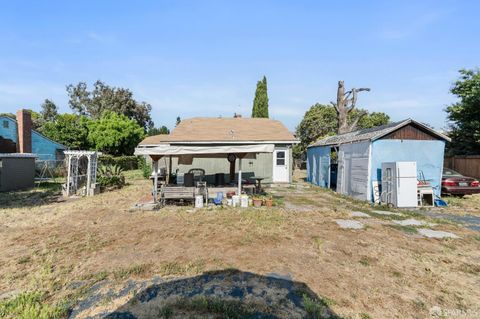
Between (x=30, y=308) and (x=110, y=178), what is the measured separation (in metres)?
13.6

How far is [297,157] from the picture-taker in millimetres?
36844

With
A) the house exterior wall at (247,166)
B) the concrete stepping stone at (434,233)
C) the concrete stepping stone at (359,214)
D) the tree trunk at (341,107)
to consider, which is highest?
the tree trunk at (341,107)

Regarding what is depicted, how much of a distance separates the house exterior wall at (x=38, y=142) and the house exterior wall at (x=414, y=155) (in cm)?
2676

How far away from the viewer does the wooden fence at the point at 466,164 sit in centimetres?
1811

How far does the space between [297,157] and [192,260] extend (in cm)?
3287

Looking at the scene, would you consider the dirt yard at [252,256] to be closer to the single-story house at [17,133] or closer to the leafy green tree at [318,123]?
the single-story house at [17,133]

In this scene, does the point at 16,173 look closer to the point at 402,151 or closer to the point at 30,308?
the point at 30,308

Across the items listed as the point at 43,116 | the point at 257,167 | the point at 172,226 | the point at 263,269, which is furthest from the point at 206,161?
the point at 43,116

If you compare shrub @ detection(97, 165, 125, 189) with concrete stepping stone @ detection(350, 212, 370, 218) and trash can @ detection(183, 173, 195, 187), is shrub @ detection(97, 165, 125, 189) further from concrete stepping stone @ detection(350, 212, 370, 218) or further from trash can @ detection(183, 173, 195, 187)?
concrete stepping stone @ detection(350, 212, 370, 218)

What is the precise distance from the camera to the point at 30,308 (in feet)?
12.0

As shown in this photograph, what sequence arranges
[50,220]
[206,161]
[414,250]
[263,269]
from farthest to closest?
1. [206,161]
2. [50,220]
3. [414,250]
4. [263,269]

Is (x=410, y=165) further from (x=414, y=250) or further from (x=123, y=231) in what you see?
(x=123, y=231)

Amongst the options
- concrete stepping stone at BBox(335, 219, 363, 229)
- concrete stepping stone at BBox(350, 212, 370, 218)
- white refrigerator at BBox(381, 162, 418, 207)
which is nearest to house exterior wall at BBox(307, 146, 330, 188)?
white refrigerator at BBox(381, 162, 418, 207)

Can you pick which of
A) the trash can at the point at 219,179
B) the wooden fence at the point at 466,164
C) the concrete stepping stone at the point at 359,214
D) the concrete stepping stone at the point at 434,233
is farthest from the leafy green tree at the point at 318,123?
the concrete stepping stone at the point at 434,233
